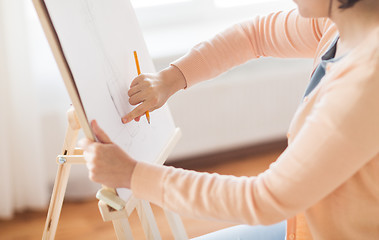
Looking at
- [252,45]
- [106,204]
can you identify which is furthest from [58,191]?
[252,45]

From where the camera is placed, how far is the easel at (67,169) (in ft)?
2.76

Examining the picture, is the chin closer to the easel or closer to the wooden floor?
the easel

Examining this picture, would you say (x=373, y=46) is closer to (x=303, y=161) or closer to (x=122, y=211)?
(x=303, y=161)

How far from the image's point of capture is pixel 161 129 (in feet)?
4.13

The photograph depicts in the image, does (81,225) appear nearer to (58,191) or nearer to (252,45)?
(58,191)

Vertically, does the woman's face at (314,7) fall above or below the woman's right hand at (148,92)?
above

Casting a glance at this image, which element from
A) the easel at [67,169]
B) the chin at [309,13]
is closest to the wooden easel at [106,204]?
the easel at [67,169]

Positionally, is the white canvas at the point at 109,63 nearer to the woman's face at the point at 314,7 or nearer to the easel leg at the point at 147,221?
the easel leg at the point at 147,221

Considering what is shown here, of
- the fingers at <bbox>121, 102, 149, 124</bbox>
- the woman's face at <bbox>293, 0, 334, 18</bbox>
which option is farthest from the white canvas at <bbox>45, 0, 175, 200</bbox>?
the woman's face at <bbox>293, 0, 334, 18</bbox>

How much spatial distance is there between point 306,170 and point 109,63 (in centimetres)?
51

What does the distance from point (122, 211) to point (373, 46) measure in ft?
1.79

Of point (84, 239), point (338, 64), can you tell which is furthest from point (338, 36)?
point (84, 239)

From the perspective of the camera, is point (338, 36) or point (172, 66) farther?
point (172, 66)

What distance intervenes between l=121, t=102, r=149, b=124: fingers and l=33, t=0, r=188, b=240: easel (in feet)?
0.36
